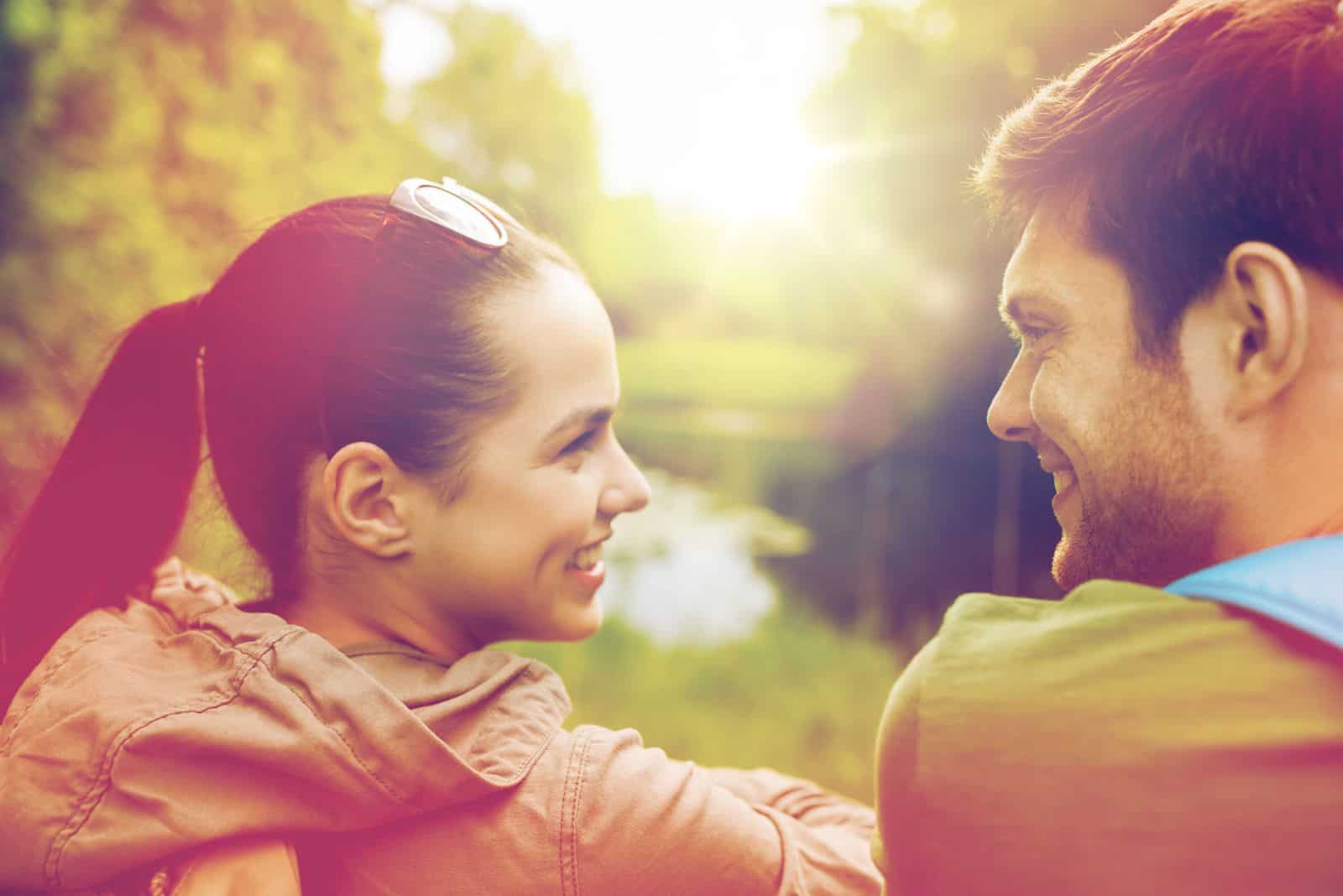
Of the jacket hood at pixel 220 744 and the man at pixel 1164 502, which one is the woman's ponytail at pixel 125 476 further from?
the man at pixel 1164 502

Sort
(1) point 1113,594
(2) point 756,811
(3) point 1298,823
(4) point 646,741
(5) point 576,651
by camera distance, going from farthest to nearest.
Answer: (5) point 576,651 → (4) point 646,741 → (2) point 756,811 → (1) point 1113,594 → (3) point 1298,823

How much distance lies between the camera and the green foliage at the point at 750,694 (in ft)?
14.4

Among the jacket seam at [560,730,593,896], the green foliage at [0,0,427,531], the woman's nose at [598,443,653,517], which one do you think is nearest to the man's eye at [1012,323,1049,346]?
the woman's nose at [598,443,653,517]

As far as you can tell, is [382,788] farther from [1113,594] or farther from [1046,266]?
[1046,266]

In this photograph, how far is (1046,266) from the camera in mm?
1460

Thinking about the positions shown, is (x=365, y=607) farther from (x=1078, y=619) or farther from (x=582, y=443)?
(x=1078, y=619)

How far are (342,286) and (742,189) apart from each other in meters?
4.87

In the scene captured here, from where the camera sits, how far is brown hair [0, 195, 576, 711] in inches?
62.1

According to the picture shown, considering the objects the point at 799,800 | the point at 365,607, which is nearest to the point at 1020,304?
the point at 799,800

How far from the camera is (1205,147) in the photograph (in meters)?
1.27

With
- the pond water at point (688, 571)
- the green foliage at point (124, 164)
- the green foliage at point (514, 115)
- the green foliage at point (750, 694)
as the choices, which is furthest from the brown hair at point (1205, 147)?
the green foliage at point (514, 115)

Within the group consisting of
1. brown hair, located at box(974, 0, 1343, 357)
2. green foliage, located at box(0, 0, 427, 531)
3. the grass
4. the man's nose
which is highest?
the grass

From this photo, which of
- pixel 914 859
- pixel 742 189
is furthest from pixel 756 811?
pixel 742 189

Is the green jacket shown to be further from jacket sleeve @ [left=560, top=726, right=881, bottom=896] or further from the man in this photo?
jacket sleeve @ [left=560, top=726, right=881, bottom=896]
